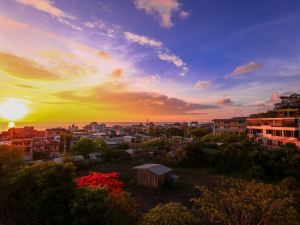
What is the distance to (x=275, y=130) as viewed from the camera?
49469 millimetres

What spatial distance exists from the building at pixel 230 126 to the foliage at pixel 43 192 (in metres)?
61.8

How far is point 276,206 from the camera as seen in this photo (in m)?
12.2

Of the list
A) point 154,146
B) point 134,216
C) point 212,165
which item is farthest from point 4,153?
point 154,146

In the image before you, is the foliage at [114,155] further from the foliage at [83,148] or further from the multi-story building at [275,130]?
the multi-story building at [275,130]

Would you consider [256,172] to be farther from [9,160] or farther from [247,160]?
[9,160]

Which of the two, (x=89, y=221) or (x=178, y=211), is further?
(x=89, y=221)

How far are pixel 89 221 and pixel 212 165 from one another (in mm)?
29017

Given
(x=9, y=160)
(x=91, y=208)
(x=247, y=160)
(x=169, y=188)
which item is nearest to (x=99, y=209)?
(x=91, y=208)

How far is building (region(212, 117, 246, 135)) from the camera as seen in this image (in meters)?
70.5

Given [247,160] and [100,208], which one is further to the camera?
[247,160]

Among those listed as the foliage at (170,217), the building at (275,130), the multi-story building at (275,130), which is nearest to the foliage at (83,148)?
the foliage at (170,217)

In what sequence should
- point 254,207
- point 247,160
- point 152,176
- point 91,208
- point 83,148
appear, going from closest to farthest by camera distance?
point 91,208 → point 254,207 → point 152,176 → point 247,160 → point 83,148

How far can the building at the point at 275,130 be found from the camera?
4338 cm

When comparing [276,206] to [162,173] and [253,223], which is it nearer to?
[253,223]
